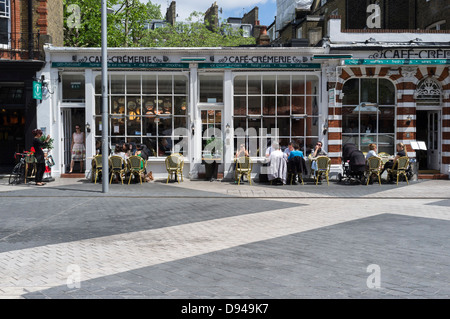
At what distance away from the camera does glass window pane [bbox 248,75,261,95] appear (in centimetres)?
1938

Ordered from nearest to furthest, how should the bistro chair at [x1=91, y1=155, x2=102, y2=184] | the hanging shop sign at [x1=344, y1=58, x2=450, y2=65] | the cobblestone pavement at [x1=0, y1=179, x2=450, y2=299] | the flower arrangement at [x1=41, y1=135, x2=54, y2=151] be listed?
the cobblestone pavement at [x1=0, y1=179, x2=450, y2=299] → the bistro chair at [x1=91, y1=155, x2=102, y2=184] → the flower arrangement at [x1=41, y1=135, x2=54, y2=151] → the hanging shop sign at [x1=344, y1=58, x2=450, y2=65]

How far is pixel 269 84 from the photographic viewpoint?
1944cm

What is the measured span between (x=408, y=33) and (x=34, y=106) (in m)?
14.8

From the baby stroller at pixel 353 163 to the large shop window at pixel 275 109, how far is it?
1740 mm

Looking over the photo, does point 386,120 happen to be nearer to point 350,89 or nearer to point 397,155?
point 350,89

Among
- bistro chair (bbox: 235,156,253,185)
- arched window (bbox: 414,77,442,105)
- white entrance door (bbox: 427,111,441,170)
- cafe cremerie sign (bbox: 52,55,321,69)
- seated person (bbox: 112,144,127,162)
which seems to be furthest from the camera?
white entrance door (bbox: 427,111,441,170)

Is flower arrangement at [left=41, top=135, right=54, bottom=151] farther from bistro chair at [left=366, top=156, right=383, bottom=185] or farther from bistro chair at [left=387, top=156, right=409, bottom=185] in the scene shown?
bistro chair at [left=387, top=156, right=409, bottom=185]

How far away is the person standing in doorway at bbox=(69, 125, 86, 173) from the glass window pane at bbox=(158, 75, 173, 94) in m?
3.51

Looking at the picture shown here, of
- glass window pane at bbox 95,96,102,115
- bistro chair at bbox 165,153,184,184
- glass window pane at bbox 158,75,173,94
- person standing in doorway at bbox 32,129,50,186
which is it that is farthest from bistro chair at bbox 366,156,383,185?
person standing in doorway at bbox 32,129,50,186

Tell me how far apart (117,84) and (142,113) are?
58.5 inches

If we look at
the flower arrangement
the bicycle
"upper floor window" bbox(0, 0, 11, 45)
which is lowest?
the bicycle

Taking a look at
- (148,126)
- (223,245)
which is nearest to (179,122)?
(148,126)

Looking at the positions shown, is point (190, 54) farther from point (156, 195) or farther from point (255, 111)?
point (156, 195)
